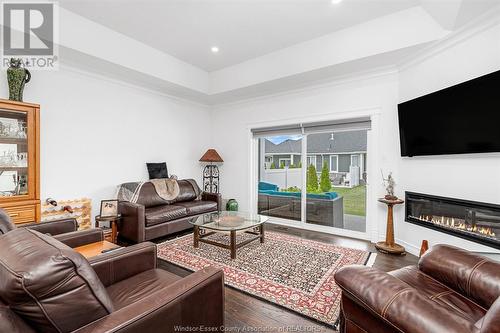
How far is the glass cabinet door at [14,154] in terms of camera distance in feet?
9.20

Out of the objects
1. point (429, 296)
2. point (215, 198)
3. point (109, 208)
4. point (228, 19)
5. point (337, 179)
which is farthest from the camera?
point (215, 198)

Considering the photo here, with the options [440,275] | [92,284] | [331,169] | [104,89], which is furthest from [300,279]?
[104,89]

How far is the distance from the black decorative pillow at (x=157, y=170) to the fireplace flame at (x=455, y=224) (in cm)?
425

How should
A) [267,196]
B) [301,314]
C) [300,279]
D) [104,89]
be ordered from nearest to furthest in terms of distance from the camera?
[301,314]
[300,279]
[104,89]
[267,196]

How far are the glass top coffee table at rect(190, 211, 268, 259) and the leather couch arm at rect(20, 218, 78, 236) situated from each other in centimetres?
138

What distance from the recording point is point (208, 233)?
12.2 ft

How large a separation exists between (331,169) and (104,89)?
4075mm

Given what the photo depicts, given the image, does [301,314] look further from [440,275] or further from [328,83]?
[328,83]

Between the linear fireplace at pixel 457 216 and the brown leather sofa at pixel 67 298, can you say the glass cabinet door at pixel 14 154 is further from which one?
the linear fireplace at pixel 457 216

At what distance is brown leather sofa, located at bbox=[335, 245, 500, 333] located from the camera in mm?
983

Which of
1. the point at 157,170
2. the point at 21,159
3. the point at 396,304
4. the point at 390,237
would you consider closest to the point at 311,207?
the point at 390,237

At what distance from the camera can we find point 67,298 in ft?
2.91

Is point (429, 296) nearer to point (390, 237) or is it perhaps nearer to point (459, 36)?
point (390, 237)

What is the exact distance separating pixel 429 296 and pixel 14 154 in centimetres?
422
